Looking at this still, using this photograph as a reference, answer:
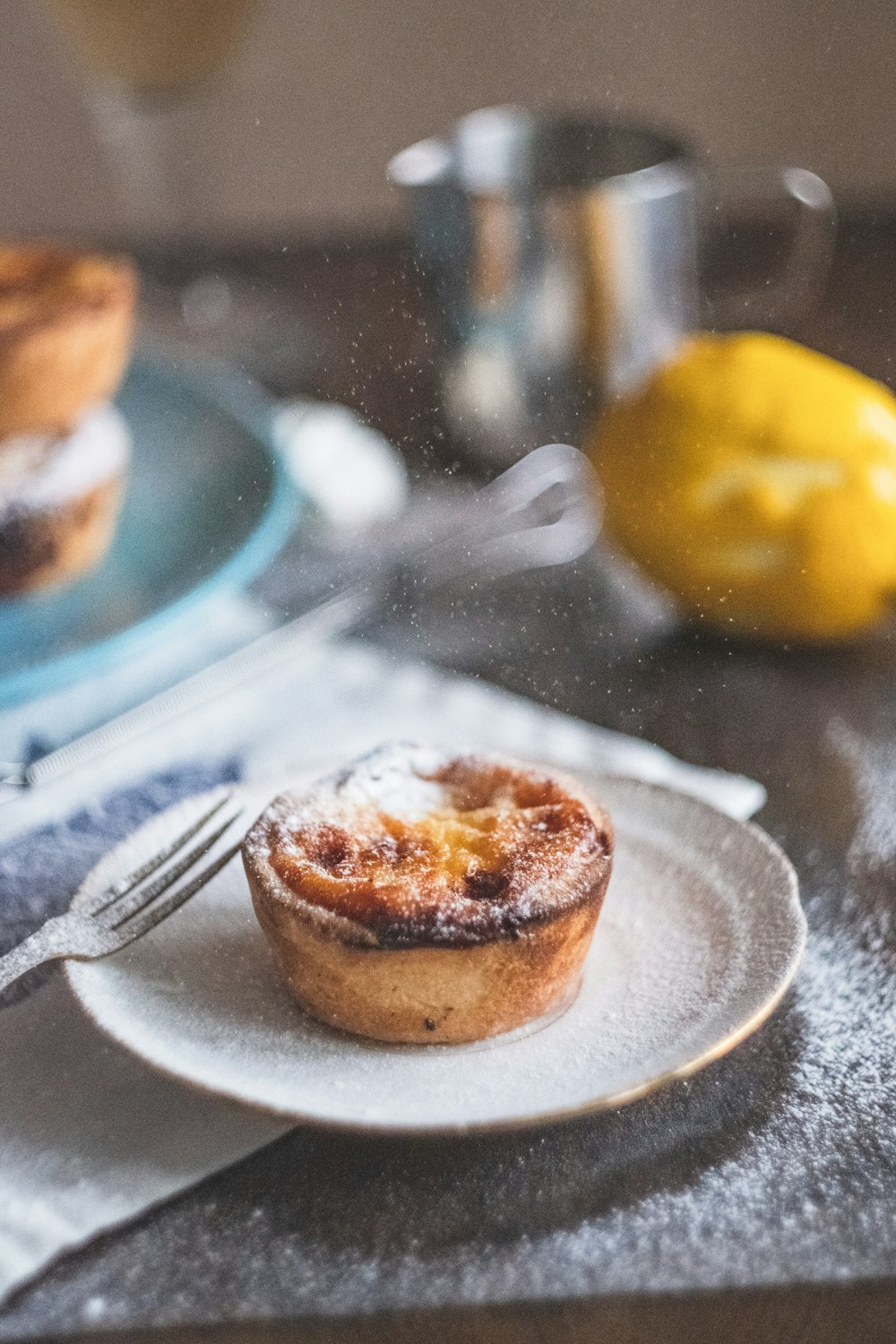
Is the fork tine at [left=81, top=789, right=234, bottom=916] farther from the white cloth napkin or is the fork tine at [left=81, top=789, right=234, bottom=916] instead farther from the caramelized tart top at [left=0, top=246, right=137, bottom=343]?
the caramelized tart top at [left=0, top=246, right=137, bottom=343]

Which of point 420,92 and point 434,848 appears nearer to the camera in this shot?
point 434,848

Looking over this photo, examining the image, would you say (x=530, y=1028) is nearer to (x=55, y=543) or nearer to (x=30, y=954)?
(x=30, y=954)

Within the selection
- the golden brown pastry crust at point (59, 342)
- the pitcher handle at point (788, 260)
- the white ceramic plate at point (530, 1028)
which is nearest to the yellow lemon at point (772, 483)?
the pitcher handle at point (788, 260)

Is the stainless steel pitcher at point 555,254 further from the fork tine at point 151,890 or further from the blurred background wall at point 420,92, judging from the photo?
the fork tine at point 151,890

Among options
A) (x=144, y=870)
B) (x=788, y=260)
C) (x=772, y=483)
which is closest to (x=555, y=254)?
(x=788, y=260)

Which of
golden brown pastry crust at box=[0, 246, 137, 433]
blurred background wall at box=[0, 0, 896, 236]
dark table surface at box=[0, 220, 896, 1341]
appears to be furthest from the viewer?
golden brown pastry crust at box=[0, 246, 137, 433]

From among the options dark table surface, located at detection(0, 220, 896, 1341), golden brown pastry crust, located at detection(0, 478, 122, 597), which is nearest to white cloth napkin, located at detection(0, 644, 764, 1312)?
dark table surface, located at detection(0, 220, 896, 1341)

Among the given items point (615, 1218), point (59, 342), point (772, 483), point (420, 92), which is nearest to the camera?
point (615, 1218)
